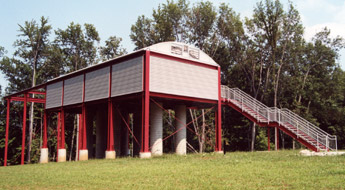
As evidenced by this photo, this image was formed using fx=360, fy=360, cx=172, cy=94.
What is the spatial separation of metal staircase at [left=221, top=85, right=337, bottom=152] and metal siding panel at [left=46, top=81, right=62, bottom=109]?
15.9 meters

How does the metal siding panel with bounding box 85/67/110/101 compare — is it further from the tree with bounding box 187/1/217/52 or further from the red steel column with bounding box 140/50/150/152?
the tree with bounding box 187/1/217/52

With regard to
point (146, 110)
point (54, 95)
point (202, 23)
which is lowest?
point (146, 110)

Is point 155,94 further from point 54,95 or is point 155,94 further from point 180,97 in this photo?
point 54,95

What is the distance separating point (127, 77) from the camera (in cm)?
2705

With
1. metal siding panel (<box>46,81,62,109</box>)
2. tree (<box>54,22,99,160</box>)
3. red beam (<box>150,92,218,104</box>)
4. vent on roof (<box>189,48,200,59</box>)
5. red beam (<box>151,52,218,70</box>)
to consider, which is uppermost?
tree (<box>54,22,99,160</box>)

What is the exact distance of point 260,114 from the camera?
31.8 m

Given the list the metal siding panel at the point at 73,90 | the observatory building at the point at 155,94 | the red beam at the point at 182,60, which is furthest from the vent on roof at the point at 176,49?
the metal siding panel at the point at 73,90

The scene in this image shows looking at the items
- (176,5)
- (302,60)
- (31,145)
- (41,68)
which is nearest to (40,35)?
(41,68)

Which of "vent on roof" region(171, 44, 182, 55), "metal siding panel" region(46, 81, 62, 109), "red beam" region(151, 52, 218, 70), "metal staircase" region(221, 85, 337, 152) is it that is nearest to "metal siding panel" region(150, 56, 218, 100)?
"red beam" region(151, 52, 218, 70)

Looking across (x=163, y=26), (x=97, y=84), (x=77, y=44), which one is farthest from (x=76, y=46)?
(x=97, y=84)

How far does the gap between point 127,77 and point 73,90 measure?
8.57m

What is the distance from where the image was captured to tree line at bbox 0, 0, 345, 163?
46094 millimetres

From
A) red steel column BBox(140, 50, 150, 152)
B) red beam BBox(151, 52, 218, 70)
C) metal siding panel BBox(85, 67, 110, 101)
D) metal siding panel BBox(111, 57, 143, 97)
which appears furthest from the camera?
metal siding panel BBox(85, 67, 110, 101)

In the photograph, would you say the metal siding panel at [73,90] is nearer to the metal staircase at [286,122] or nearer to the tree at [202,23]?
the metal staircase at [286,122]
